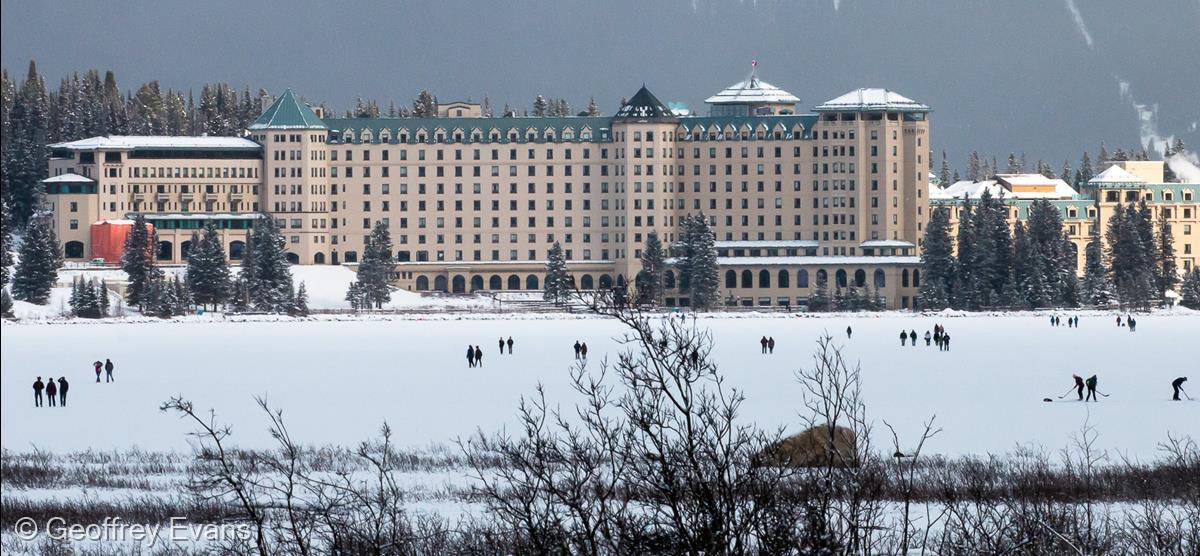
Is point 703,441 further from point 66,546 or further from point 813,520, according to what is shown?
point 66,546

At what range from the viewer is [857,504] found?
19375 millimetres

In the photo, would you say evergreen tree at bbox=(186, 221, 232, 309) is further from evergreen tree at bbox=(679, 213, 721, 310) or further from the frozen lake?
the frozen lake

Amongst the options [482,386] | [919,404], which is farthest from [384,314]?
[919,404]

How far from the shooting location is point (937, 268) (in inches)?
6900

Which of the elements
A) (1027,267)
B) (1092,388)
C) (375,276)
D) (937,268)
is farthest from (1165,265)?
(1092,388)

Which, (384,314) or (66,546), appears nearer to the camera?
(66,546)

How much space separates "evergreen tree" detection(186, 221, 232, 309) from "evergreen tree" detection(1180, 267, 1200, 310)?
76.2 meters

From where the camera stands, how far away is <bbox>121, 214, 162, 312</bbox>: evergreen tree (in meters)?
167

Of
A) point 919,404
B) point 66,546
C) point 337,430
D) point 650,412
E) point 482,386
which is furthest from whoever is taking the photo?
point 482,386

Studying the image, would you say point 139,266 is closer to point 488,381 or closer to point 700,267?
point 700,267

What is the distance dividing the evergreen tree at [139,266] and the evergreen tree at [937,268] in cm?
6173

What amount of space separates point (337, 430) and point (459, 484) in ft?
39.8

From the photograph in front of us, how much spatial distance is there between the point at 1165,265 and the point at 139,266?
8810 centimetres

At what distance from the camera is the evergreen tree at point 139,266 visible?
16700cm
